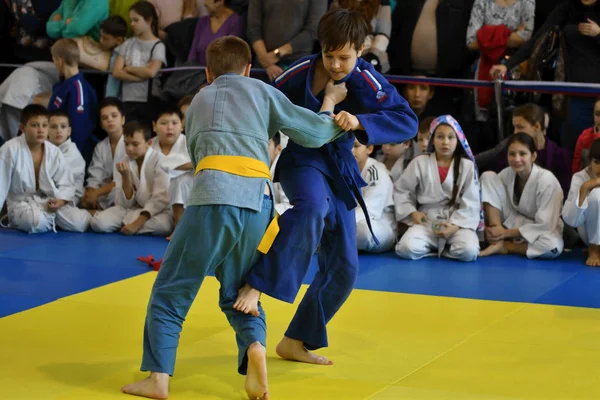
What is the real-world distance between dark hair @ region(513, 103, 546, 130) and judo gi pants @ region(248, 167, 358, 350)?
3.55 m

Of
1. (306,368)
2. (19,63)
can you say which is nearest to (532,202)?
(306,368)

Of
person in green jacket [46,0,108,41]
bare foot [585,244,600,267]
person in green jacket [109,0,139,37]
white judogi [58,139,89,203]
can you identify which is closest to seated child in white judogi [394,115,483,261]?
bare foot [585,244,600,267]

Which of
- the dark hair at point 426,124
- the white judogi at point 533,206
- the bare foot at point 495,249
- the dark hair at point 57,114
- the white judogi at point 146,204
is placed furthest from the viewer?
the dark hair at point 57,114

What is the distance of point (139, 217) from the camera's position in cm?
762

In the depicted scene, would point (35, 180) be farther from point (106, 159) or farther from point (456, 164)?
Answer: point (456, 164)

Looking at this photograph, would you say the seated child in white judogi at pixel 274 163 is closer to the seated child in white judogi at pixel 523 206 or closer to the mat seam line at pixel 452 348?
the seated child in white judogi at pixel 523 206

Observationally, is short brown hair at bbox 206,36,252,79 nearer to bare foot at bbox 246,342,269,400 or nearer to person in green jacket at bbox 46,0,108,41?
bare foot at bbox 246,342,269,400

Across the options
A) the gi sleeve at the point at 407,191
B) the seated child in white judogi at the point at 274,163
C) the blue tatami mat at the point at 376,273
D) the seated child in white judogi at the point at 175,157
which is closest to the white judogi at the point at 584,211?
the blue tatami mat at the point at 376,273

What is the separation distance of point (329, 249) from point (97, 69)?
5728mm

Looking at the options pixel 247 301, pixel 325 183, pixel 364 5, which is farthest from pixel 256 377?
pixel 364 5

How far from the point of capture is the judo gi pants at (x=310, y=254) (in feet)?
11.6

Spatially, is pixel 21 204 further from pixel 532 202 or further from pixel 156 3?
pixel 532 202

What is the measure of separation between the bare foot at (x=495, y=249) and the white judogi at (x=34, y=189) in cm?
329

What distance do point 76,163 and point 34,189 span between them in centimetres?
50
